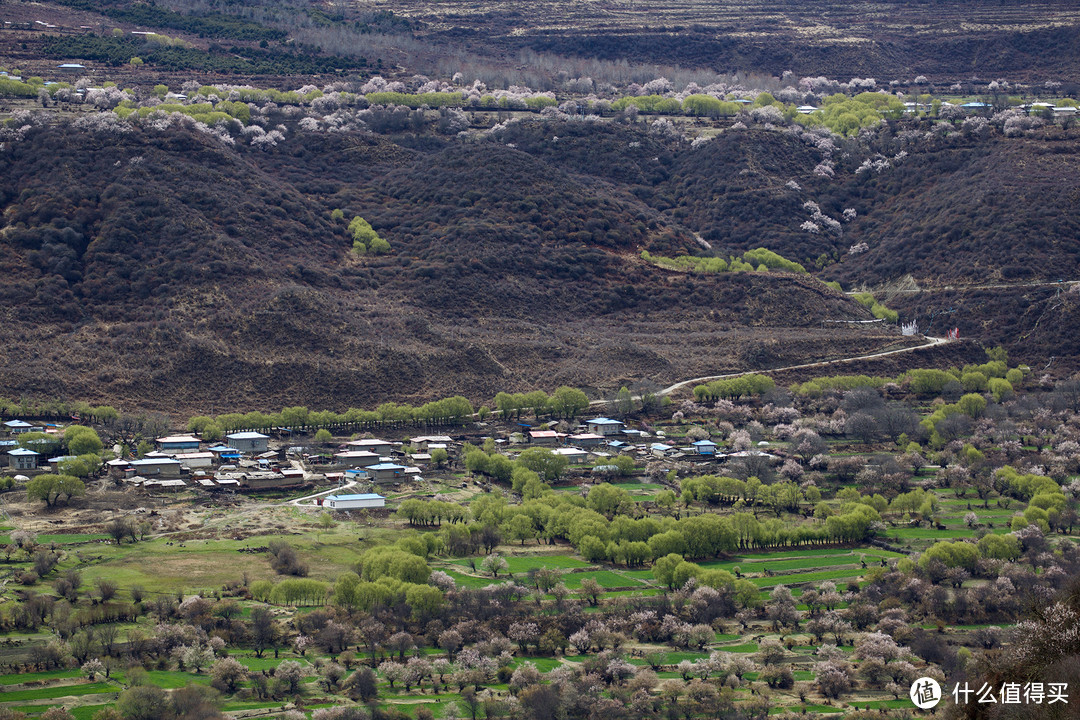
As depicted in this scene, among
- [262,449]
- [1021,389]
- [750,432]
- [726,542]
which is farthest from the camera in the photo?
[1021,389]

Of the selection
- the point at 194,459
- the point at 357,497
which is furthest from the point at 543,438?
the point at 194,459

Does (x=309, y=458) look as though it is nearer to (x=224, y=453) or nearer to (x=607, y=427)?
(x=224, y=453)

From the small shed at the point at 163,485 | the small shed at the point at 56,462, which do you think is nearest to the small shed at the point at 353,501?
the small shed at the point at 163,485

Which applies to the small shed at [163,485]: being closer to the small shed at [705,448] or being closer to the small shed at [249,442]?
the small shed at [249,442]

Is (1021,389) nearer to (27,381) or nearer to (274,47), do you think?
(27,381)

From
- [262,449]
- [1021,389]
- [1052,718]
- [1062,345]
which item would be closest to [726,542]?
[262,449]
